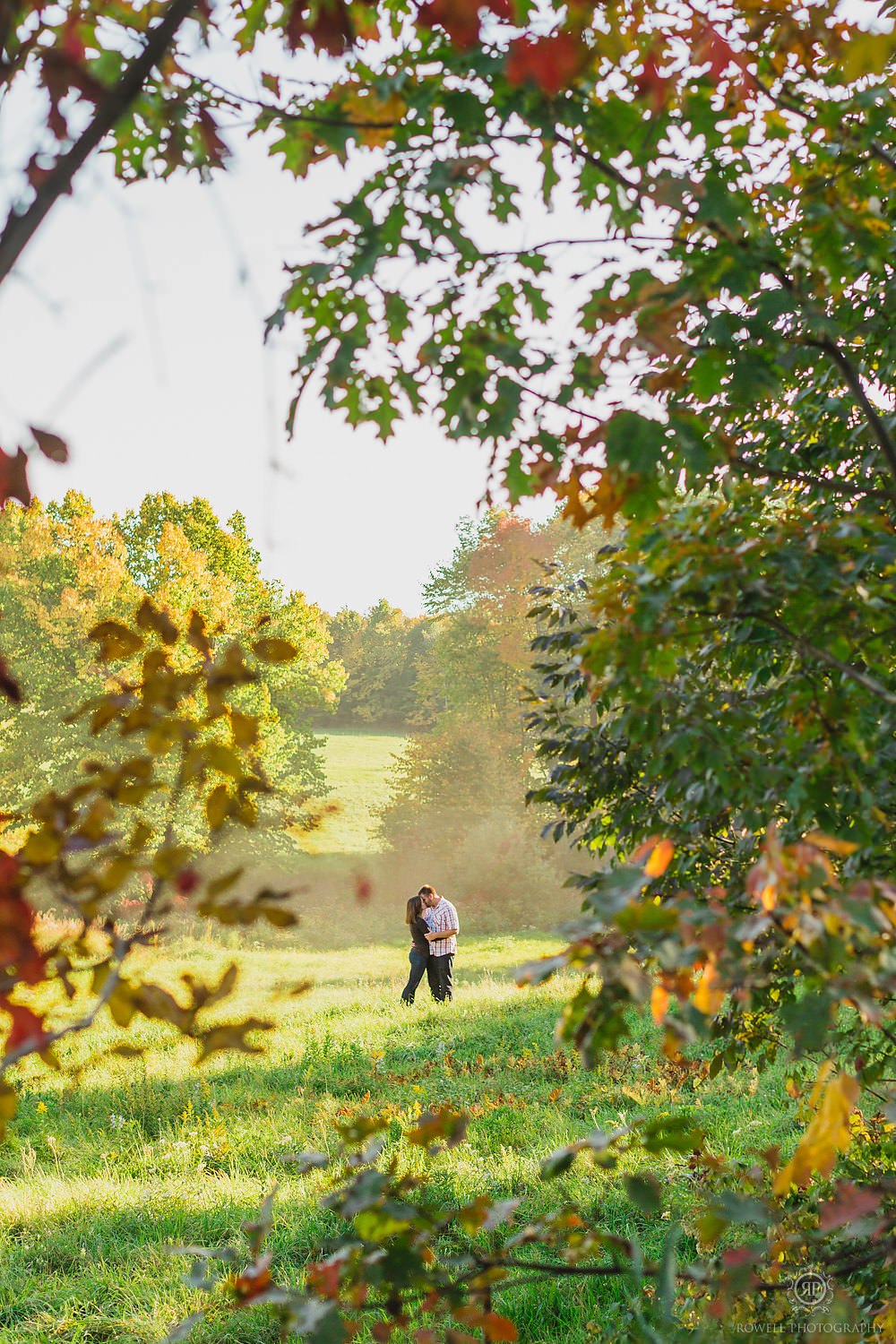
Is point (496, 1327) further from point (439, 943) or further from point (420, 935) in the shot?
point (439, 943)

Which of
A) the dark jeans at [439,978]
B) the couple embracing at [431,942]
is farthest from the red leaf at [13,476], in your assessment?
the dark jeans at [439,978]

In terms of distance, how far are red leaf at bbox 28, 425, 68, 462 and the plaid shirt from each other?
9.05m

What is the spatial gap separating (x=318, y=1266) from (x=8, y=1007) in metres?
0.85

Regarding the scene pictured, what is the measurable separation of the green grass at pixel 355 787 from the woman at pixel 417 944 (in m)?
13.6

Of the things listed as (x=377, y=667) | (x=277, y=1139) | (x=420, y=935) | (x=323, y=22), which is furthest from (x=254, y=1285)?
(x=377, y=667)

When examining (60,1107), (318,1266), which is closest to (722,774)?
(318,1266)

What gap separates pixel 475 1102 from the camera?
20.4ft

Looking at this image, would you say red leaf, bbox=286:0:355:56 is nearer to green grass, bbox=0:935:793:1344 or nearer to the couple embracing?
green grass, bbox=0:935:793:1344

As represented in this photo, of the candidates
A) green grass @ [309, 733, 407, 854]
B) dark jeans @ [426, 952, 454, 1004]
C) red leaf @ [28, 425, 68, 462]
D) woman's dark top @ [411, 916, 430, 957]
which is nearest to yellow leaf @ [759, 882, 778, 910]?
red leaf @ [28, 425, 68, 462]

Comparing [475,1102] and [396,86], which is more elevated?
[396,86]

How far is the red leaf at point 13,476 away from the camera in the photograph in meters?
1.25

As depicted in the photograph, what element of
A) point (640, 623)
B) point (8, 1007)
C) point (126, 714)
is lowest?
point (8, 1007)

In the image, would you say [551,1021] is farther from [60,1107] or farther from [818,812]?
[818,812]

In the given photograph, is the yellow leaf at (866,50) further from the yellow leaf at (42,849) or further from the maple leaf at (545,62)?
the yellow leaf at (42,849)
